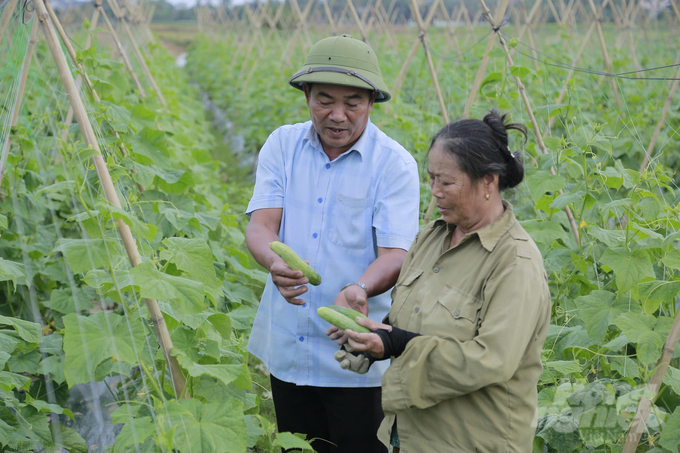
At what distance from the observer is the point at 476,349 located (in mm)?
1667

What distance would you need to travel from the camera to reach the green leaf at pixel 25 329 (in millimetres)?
2409

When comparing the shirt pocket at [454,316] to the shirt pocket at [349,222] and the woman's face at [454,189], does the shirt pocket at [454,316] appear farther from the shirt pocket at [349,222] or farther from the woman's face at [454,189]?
the shirt pocket at [349,222]

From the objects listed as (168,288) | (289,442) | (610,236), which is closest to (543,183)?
(610,236)

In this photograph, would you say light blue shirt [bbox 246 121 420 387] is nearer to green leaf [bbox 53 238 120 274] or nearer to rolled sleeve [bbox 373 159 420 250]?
rolled sleeve [bbox 373 159 420 250]

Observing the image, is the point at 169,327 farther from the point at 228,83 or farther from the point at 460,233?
the point at 228,83

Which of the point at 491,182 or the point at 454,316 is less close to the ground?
the point at 491,182

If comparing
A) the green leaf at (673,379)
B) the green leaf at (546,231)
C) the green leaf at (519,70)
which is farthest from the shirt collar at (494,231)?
the green leaf at (519,70)

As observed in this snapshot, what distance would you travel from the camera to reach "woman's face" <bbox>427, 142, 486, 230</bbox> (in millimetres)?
1823

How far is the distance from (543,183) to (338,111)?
1563mm

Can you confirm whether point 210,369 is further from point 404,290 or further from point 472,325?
point 472,325

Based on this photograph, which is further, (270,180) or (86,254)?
(270,180)

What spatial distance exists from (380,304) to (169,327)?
0.79m

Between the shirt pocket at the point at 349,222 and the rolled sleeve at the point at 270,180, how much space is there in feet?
0.85

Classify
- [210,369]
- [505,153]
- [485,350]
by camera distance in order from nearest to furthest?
[485,350] < [505,153] < [210,369]
